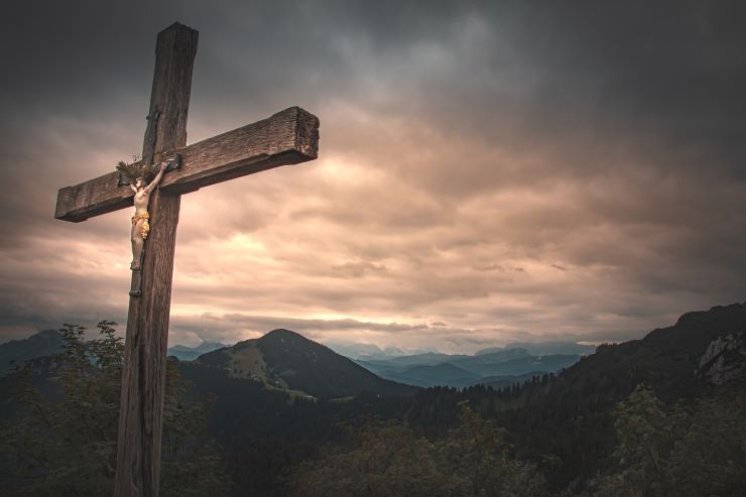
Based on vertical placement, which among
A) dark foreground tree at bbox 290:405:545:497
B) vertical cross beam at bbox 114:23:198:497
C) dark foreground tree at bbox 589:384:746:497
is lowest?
dark foreground tree at bbox 290:405:545:497

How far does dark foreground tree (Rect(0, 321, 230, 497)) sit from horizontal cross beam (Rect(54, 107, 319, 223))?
47.2 feet

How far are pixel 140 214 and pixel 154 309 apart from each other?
2.97 feet

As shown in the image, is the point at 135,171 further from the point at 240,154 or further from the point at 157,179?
the point at 240,154

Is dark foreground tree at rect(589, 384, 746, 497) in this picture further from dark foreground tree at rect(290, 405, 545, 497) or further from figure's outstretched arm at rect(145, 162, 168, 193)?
figure's outstretched arm at rect(145, 162, 168, 193)

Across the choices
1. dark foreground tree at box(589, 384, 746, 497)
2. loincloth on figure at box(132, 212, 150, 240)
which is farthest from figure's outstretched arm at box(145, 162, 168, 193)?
dark foreground tree at box(589, 384, 746, 497)

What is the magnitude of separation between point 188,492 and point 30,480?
5.72m

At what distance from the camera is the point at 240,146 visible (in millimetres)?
4398

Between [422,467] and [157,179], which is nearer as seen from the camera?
[157,179]

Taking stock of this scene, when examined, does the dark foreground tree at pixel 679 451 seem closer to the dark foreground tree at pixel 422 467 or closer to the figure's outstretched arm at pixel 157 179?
the dark foreground tree at pixel 422 467

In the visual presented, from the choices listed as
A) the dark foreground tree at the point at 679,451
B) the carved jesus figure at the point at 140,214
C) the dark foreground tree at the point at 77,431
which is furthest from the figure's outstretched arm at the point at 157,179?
the dark foreground tree at the point at 679,451

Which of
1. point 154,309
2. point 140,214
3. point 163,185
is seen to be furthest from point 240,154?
point 154,309

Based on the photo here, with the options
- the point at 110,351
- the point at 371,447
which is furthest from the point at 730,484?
the point at 110,351

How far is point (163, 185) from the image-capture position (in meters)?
4.93

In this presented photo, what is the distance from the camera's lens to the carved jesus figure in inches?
183
